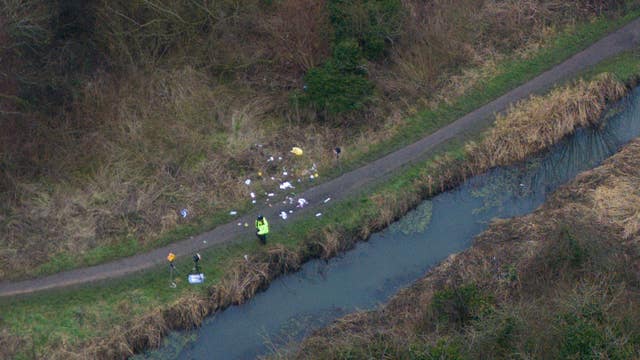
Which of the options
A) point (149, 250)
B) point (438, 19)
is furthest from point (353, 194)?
point (438, 19)

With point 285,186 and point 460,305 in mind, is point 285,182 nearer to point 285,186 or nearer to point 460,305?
point 285,186

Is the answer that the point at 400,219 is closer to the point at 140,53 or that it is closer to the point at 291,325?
the point at 291,325

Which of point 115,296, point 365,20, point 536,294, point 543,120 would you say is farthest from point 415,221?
point 115,296

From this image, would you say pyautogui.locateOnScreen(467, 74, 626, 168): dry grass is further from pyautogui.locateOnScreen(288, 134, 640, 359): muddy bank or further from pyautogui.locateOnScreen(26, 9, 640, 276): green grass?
pyautogui.locateOnScreen(288, 134, 640, 359): muddy bank

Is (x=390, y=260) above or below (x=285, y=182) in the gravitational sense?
below

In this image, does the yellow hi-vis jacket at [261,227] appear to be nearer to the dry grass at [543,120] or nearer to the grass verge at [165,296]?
the grass verge at [165,296]

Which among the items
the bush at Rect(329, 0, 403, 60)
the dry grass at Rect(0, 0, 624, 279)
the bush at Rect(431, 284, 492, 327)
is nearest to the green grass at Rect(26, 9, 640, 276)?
the dry grass at Rect(0, 0, 624, 279)
